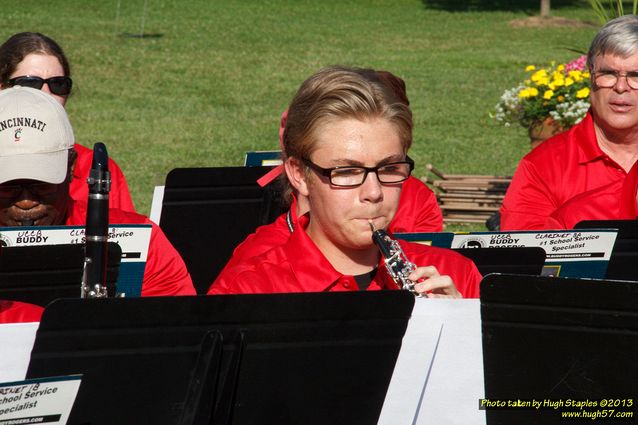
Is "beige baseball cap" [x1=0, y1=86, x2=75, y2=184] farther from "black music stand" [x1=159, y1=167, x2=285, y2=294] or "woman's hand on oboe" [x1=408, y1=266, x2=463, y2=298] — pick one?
"woman's hand on oboe" [x1=408, y1=266, x2=463, y2=298]

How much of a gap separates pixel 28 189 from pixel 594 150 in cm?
251

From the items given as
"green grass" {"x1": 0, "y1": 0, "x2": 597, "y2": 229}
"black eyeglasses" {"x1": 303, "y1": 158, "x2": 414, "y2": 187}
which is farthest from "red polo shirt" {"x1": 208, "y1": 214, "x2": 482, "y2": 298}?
"green grass" {"x1": 0, "y1": 0, "x2": 597, "y2": 229}

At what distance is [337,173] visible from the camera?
2.92 m

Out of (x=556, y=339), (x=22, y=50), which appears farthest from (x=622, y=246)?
(x=22, y=50)

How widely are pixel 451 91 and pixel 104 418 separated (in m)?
14.4

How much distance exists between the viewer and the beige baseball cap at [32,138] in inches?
135

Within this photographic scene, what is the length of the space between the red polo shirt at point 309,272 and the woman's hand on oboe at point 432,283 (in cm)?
20

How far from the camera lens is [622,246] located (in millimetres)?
3902

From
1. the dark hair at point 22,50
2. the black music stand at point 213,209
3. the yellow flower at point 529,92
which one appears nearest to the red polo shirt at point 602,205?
the black music stand at point 213,209

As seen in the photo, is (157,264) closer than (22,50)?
Yes

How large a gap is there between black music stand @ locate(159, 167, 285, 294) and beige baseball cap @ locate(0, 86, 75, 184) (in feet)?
3.35

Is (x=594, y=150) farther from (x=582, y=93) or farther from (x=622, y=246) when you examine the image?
(x=582, y=93)

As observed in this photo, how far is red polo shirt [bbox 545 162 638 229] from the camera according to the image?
4531mm

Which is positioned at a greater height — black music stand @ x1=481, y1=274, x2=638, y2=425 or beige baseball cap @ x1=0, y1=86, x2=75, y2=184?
beige baseball cap @ x1=0, y1=86, x2=75, y2=184
